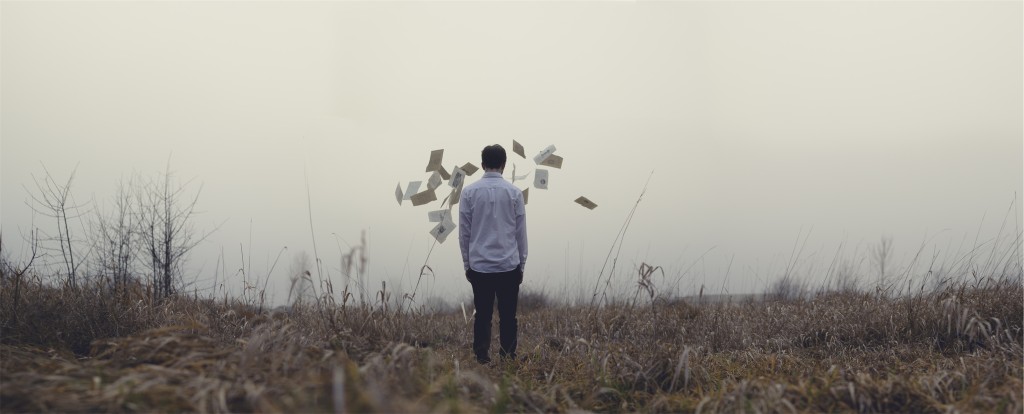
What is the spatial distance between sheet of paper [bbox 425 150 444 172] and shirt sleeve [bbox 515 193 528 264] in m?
0.97

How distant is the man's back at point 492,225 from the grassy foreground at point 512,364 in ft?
2.71

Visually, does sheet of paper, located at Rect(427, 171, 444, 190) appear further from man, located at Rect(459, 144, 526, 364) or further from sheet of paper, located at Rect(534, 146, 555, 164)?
sheet of paper, located at Rect(534, 146, 555, 164)

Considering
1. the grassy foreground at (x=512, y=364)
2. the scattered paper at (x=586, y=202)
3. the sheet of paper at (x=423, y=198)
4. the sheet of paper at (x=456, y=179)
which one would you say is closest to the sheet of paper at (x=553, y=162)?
the scattered paper at (x=586, y=202)

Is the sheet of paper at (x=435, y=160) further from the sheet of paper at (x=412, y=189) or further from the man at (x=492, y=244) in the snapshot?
the man at (x=492, y=244)

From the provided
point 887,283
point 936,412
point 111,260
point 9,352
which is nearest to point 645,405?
point 936,412

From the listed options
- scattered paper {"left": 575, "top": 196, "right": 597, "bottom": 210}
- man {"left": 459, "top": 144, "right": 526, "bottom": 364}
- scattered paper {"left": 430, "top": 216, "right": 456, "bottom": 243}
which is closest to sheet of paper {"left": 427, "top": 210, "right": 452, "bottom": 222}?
scattered paper {"left": 430, "top": 216, "right": 456, "bottom": 243}

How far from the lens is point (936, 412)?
11.8ft

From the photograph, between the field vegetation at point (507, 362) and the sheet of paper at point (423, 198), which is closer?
the field vegetation at point (507, 362)

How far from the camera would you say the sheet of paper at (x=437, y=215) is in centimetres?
623

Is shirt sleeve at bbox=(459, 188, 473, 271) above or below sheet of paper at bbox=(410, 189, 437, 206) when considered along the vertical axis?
below

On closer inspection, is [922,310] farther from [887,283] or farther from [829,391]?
[829,391]

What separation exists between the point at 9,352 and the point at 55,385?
1.46m

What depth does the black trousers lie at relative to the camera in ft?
18.4

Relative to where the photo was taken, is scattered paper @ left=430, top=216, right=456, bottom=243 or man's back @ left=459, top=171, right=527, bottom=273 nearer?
man's back @ left=459, top=171, right=527, bottom=273
